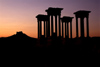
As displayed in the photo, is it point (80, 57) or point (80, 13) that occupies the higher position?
point (80, 13)

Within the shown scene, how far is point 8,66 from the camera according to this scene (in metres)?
10.1

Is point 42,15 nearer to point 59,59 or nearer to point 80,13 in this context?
point 80,13

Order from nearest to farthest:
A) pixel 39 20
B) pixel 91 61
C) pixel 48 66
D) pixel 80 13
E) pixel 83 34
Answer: pixel 48 66
pixel 91 61
pixel 80 13
pixel 83 34
pixel 39 20

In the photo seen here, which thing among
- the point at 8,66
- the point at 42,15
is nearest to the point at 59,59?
the point at 8,66

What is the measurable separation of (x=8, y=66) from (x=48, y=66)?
9.45 feet

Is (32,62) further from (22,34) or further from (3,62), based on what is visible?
(22,34)

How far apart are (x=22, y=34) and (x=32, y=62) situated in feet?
67.9

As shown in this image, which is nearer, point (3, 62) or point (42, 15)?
point (3, 62)

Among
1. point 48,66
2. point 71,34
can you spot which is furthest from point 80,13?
point 48,66

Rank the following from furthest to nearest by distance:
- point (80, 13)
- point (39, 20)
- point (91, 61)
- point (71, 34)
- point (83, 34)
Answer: point (71, 34) → point (39, 20) → point (83, 34) → point (80, 13) → point (91, 61)

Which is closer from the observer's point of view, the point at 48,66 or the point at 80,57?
the point at 48,66

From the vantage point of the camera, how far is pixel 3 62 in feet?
35.8

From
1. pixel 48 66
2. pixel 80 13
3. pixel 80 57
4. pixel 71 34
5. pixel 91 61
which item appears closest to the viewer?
pixel 48 66

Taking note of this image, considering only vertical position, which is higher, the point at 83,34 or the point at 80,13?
the point at 80,13
